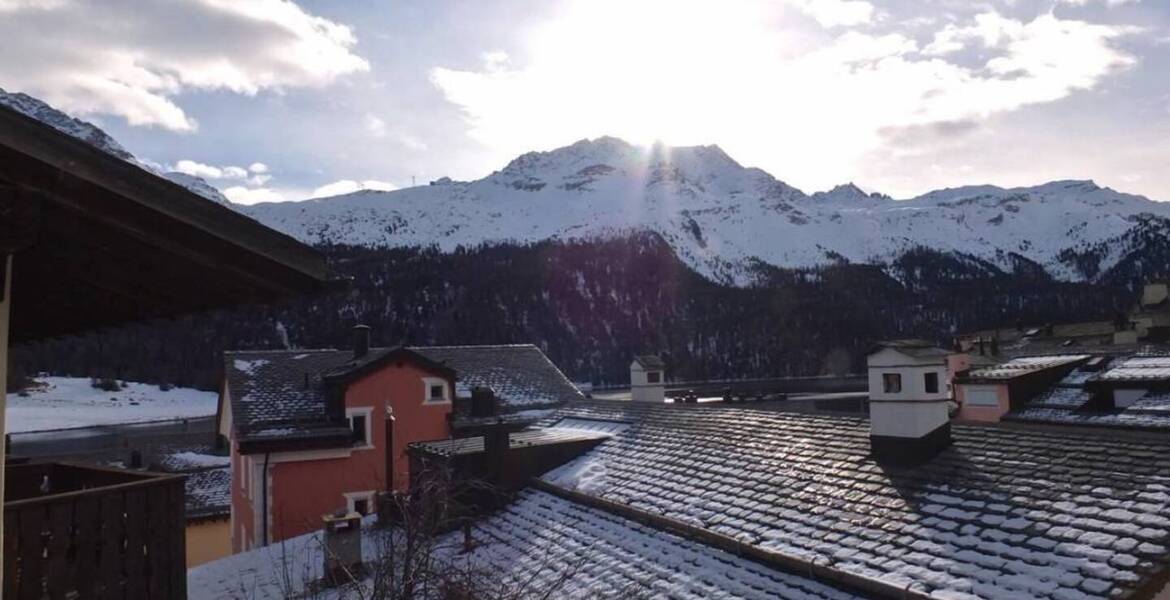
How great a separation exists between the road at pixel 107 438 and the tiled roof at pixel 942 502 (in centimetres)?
4405

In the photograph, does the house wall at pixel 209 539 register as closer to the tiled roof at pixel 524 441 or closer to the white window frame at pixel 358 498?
the white window frame at pixel 358 498

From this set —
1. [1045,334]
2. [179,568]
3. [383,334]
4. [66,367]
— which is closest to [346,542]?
[179,568]

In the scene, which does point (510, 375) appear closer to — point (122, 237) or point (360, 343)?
point (360, 343)

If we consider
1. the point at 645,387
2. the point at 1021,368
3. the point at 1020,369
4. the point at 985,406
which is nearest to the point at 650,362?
the point at 645,387

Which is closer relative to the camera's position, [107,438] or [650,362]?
[650,362]

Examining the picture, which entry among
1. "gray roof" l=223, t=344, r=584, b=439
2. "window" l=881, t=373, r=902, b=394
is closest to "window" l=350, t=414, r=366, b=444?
"gray roof" l=223, t=344, r=584, b=439

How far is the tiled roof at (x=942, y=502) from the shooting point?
6566mm

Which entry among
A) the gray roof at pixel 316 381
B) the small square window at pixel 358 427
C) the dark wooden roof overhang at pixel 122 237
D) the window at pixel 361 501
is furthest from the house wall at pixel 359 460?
the dark wooden roof overhang at pixel 122 237

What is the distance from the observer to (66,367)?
101m

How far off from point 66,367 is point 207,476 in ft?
294

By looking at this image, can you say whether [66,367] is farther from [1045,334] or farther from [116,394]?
[1045,334]

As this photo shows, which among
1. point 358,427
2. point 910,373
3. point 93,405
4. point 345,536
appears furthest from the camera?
point 93,405

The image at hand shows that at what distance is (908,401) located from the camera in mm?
10000

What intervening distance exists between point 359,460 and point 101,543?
1767cm
